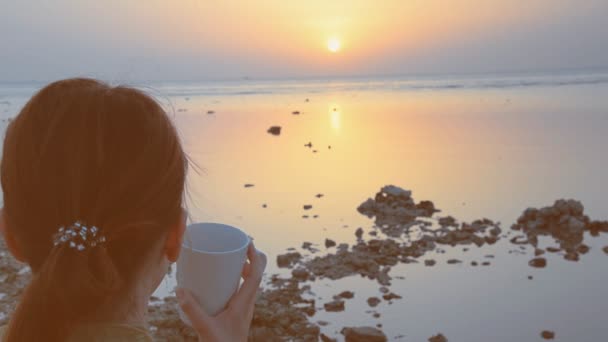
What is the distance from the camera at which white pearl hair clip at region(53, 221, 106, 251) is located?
1188 millimetres

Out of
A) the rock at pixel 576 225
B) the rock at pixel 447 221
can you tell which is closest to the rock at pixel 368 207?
the rock at pixel 447 221

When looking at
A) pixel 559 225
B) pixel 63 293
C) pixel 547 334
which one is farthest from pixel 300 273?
pixel 63 293

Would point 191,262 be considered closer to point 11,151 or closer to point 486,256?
point 11,151

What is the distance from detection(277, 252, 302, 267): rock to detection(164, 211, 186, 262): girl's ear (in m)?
3.81

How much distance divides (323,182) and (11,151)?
22.6ft

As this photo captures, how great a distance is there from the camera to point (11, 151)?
122 centimetres

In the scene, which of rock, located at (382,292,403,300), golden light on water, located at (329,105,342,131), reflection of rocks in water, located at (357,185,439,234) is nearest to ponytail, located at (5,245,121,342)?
rock, located at (382,292,403,300)

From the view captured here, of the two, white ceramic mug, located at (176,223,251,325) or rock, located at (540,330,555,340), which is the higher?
white ceramic mug, located at (176,223,251,325)

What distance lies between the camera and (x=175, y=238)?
1423mm

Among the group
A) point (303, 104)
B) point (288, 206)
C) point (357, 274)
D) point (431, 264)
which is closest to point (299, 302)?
point (357, 274)

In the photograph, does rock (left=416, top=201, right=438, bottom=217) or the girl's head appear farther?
rock (left=416, top=201, right=438, bottom=217)

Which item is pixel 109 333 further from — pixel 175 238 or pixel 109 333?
pixel 175 238

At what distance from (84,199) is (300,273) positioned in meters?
3.85

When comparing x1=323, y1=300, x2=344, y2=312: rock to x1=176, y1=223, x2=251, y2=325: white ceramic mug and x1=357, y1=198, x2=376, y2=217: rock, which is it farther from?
x1=176, y1=223, x2=251, y2=325: white ceramic mug
